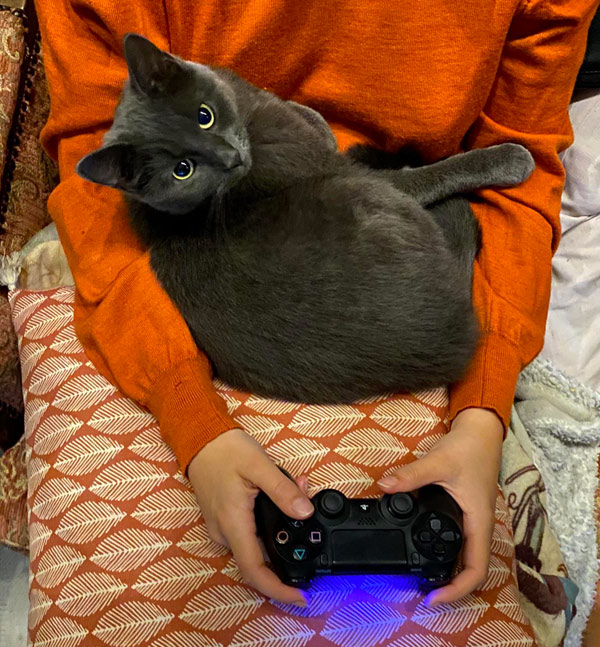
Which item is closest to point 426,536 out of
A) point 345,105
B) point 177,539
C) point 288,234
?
point 177,539

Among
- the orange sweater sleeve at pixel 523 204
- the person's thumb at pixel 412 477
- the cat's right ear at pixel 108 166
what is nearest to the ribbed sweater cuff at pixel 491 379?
the orange sweater sleeve at pixel 523 204

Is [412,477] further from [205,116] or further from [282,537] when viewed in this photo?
[205,116]

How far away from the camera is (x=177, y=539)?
28.2 inches

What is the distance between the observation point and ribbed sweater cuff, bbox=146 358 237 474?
0.72m

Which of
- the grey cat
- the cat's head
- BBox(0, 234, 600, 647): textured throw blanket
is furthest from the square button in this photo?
the cat's head

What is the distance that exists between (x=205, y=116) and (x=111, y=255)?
264 mm

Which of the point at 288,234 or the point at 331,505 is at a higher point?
the point at 288,234

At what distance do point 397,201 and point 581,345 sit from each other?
18.7 inches

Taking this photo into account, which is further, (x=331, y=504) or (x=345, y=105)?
(x=345, y=105)

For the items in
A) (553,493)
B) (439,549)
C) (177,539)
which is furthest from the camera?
(553,493)

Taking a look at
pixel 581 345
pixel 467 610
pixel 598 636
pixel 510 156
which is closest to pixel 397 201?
pixel 510 156

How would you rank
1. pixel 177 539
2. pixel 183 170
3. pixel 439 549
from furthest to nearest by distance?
pixel 183 170, pixel 177 539, pixel 439 549

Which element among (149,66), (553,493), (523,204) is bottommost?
(553,493)

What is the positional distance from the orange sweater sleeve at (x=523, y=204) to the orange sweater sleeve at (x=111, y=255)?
0.40m
